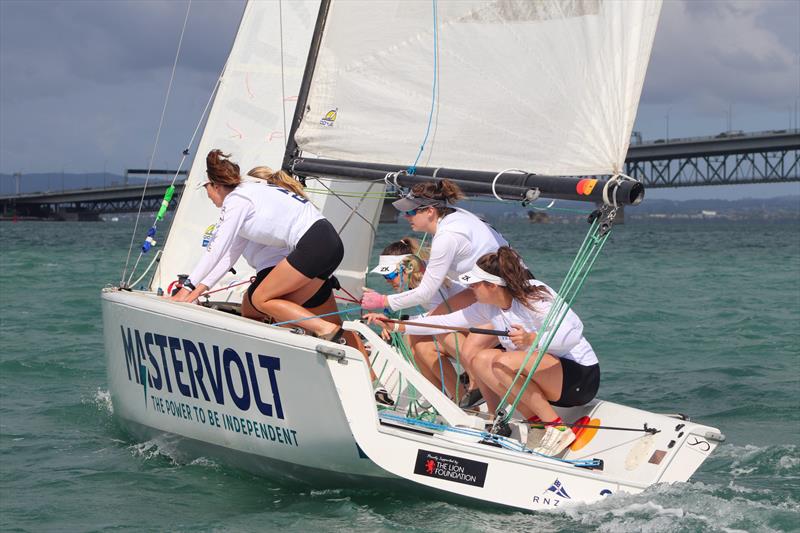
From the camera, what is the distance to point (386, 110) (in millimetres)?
7160

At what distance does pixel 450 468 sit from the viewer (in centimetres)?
529

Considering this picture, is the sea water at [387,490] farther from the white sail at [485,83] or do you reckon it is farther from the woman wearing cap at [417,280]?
the white sail at [485,83]

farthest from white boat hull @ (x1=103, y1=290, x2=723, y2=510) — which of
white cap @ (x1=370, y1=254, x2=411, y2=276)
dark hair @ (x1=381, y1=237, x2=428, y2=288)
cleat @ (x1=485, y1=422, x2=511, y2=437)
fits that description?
dark hair @ (x1=381, y1=237, x2=428, y2=288)

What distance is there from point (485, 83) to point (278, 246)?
170 centimetres

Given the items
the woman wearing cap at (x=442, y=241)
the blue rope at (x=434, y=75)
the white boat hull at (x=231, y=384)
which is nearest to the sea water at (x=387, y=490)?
the white boat hull at (x=231, y=384)

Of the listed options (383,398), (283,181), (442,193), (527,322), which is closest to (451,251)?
(442,193)

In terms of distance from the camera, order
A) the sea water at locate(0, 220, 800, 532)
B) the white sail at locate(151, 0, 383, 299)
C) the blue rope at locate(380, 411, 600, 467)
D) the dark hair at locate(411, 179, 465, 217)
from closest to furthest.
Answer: the sea water at locate(0, 220, 800, 532)
the blue rope at locate(380, 411, 600, 467)
the dark hair at locate(411, 179, 465, 217)
the white sail at locate(151, 0, 383, 299)

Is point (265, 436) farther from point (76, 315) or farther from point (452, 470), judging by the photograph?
point (76, 315)

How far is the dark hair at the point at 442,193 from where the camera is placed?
6234mm

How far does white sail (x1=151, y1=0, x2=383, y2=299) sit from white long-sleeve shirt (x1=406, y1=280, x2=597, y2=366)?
2530 mm

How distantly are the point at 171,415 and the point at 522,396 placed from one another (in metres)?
2.02

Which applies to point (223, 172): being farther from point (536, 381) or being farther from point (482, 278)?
point (536, 381)

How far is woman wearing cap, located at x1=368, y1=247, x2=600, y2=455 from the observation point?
577 centimetres

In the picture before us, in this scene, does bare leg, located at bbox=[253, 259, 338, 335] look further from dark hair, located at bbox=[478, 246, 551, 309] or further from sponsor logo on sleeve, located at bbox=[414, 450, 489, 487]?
sponsor logo on sleeve, located at bbox=[414, 450, 489, 487]
